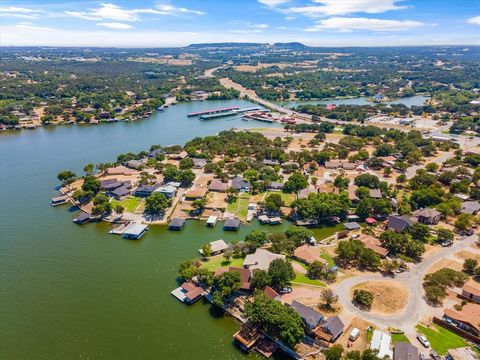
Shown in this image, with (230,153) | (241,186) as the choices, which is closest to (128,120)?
(230,153)

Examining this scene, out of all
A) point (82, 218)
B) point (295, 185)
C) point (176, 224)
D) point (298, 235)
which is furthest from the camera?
point (295, 185)

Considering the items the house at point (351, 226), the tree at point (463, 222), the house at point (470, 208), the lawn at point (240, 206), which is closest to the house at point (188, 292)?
the lawn at point (240, 206)

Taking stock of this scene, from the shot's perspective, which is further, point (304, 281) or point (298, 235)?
point (298, 235)

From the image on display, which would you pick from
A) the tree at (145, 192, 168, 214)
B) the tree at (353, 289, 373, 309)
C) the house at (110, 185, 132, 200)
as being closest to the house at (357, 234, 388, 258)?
the tree at (353, 289, 373, 309)

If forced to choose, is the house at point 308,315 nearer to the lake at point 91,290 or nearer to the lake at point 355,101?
the lake at point 91,290

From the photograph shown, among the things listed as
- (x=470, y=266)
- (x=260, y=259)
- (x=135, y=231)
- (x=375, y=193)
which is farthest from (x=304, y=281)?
(x=375, y=193)

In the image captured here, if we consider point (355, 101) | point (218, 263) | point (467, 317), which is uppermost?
point (355, 101)

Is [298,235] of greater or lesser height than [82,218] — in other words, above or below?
above

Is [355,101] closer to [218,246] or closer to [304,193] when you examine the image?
[304,193]
